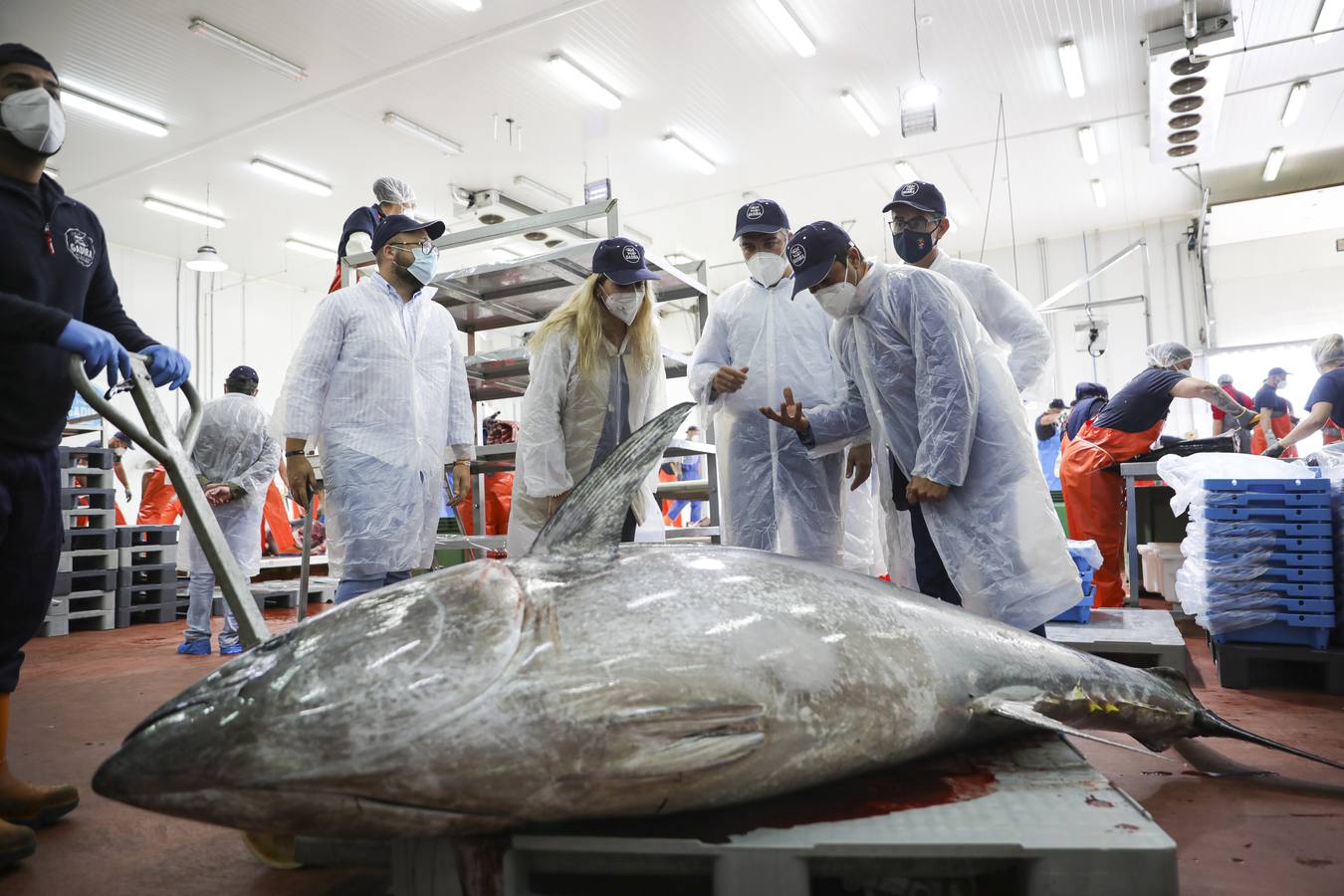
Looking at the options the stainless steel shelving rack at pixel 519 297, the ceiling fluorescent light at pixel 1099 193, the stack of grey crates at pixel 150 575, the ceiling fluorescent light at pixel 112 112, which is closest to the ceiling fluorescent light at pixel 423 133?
the ceiling fluorescent light at pixel 112 112

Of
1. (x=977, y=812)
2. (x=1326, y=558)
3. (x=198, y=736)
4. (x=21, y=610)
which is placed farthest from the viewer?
(x=1326, y=558)

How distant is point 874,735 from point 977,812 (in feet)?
0.62

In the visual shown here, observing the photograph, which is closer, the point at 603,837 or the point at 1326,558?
the point at 603,837

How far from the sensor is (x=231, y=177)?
38.3ft

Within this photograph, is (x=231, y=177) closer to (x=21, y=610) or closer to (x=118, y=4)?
(x=118, y=4)

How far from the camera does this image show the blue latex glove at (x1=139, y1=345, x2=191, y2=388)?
2107 mm

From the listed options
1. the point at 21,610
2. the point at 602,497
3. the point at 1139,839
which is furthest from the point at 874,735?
the point at 21,610

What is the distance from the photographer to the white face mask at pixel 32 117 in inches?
77.1

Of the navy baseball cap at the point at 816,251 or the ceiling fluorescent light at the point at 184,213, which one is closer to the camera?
the navy baseball cap at the point at 816,251

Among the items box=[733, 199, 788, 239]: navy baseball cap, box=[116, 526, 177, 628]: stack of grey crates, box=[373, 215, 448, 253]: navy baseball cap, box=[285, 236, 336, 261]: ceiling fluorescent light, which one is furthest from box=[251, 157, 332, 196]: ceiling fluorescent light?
box=[733, 199, 788, 239]: navy baseball cap

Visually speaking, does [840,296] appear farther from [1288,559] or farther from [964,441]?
[1288,559]

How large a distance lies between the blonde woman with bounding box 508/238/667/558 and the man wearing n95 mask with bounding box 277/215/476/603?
1.38 ft

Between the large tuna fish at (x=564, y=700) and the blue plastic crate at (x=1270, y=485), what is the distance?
8.86 ft

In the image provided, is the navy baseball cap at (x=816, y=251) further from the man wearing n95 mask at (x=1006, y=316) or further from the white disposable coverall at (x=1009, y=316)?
the white disposable coverall at (x=1009, y=316)
